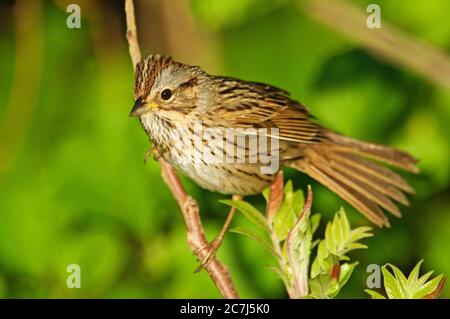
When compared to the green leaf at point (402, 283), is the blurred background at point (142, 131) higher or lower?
higher

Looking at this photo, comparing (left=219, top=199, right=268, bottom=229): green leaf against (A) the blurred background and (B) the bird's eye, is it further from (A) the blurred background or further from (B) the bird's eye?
(A) the blurred background

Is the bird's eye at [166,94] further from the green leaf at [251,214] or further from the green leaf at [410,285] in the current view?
the green leaf at [410,285]

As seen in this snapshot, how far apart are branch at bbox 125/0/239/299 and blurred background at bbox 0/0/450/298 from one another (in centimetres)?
74

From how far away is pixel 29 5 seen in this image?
504 centimetres

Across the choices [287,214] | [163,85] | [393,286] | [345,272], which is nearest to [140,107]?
[163,85]

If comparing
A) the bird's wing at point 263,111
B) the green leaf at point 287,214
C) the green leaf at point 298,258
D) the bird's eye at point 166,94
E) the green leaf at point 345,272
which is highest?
the bird's wing at point 263,111

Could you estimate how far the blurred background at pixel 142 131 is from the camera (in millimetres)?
3711

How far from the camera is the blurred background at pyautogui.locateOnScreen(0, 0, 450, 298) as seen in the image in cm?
371

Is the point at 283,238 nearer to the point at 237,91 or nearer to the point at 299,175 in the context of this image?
→ the point at 237,91

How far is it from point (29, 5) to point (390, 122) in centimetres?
215

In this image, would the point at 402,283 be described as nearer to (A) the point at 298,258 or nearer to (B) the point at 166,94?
(A) the point at 298,258

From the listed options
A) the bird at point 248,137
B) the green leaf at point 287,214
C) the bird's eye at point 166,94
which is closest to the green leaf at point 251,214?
the green leaf at point 287,214

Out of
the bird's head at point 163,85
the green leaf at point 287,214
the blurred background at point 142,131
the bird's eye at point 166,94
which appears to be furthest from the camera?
the blurred background at point 142,131
